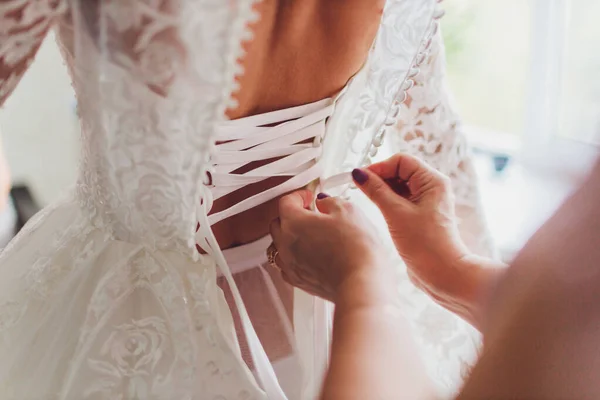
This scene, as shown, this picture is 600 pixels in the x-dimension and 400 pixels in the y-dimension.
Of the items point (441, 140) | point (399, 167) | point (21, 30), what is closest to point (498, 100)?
point (441, 140)

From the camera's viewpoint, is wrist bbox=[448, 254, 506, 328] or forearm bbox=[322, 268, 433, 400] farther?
wrist bbox=[448, 254, 506, 328]

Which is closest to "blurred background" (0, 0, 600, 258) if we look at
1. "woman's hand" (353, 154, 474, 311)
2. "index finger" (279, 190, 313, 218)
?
"woman's hand" (353, 154, 474, 311)

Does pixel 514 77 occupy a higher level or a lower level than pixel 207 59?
lower

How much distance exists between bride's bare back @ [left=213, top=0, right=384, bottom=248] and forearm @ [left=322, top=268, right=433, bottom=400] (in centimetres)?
16

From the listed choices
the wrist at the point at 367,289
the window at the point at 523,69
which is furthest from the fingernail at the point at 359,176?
the window at the point at 523,69

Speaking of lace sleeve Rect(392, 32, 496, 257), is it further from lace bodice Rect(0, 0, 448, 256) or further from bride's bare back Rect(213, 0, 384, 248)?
lace bodice Rect(0, 0, 448, 256)

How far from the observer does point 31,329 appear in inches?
22.0

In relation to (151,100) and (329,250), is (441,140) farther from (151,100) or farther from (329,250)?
(151,100)

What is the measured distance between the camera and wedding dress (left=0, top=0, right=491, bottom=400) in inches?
15.2

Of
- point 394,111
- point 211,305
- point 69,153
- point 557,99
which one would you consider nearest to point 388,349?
point 211,305

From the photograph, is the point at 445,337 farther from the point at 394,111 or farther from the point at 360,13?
the point at 360,13

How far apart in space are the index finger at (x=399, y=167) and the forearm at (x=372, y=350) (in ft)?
0.54

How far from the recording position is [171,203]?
18.4 inches

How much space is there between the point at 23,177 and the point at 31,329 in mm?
1143
